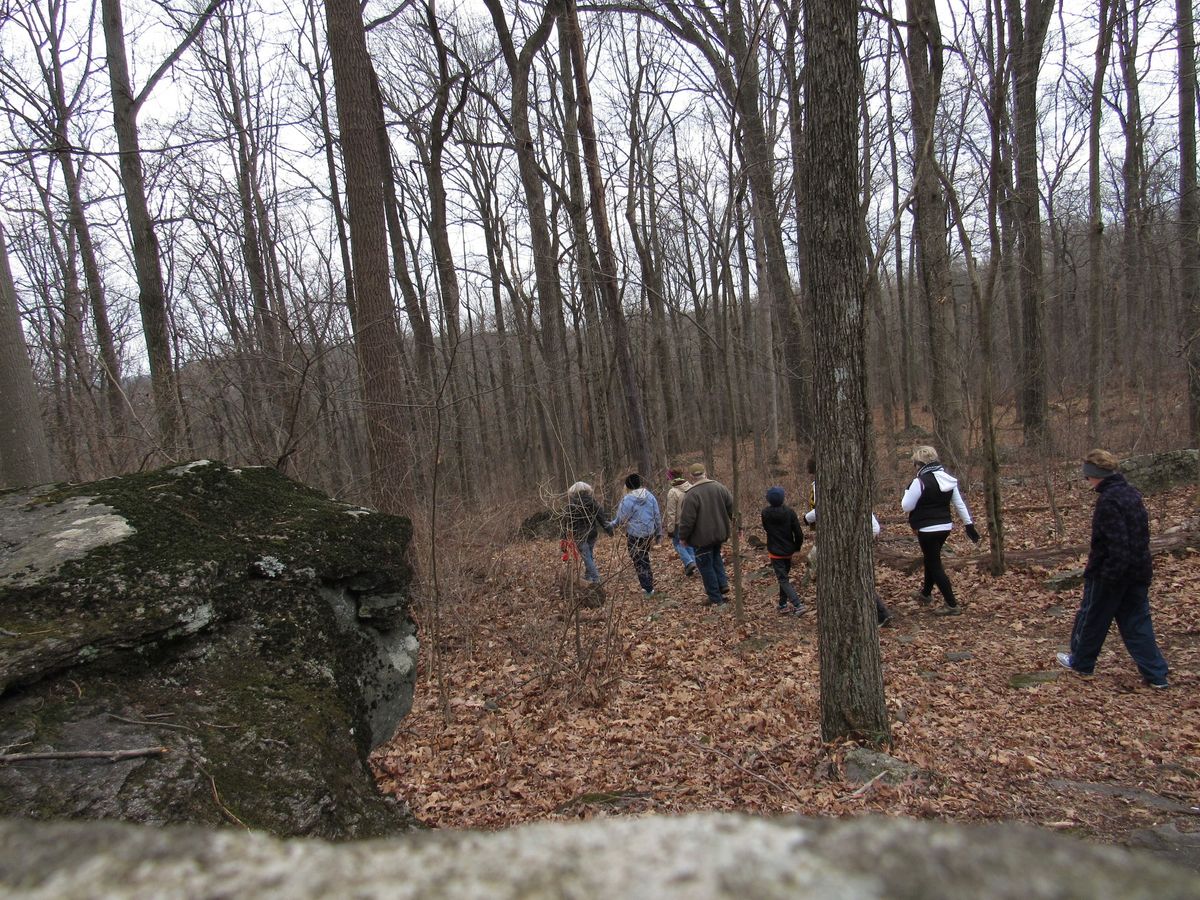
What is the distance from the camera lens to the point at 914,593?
8367 millimetres

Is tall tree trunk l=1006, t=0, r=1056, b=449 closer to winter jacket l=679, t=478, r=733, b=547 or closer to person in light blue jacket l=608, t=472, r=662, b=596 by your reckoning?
winter jacket l=679, t=478, r=733, b=547

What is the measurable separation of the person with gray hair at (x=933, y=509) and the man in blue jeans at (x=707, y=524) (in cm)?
227

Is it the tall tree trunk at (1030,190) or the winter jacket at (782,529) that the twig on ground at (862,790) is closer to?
the winter jacket at (782,529)

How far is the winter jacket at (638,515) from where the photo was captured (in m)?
8.66

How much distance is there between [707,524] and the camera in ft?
28.5

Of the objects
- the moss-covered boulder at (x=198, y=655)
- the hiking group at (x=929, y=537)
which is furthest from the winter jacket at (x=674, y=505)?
the moss-covered boulder at (x=198, y=655)

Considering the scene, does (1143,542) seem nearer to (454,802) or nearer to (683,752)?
(683,752)

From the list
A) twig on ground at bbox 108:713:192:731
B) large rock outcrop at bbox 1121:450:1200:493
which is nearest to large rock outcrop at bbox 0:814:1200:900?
twig on ground at bbox 108:713:192:731

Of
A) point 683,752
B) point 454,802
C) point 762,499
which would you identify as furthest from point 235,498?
point 762,499

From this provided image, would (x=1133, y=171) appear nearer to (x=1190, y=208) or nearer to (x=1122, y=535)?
(x=1190, y=208)

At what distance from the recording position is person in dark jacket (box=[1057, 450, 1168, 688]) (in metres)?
5.10

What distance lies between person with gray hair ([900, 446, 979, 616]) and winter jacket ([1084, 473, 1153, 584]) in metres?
2.00

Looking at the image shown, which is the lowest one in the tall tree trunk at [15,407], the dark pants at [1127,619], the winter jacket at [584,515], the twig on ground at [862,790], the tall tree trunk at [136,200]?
the twig on ground at [862,790]

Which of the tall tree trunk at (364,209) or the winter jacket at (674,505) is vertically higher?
the tall tree trunk at (364,209)
